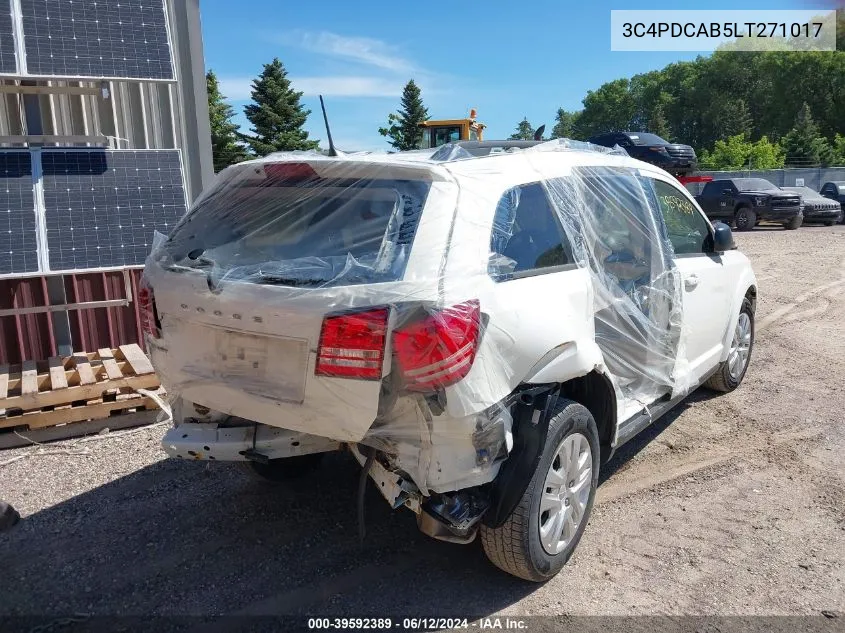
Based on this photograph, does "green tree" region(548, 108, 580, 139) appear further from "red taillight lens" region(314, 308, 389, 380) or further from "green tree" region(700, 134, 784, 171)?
"red taillight lens" region(314, 308, 389, 380)

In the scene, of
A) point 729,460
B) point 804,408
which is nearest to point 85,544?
point 729,460

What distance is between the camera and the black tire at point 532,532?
2947 mm

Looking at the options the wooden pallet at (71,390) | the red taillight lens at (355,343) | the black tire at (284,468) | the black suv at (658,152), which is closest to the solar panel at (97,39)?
the wooden pallet at (71,390)

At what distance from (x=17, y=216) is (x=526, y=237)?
168 inches

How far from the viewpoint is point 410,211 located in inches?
111

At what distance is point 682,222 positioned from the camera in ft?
15.8

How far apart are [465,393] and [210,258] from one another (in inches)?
52.8

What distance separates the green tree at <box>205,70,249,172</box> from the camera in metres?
36.9

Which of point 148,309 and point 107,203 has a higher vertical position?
point 107,203

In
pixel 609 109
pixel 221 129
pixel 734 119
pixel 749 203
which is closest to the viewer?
pixel 749 203

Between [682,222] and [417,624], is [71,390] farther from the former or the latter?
[682,222]

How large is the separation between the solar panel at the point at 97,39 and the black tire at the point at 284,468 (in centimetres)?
376

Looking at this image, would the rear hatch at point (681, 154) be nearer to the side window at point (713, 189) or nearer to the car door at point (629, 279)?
the side window at point (713, 189)

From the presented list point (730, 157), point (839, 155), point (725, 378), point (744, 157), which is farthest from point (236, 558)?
point (839, 155)
